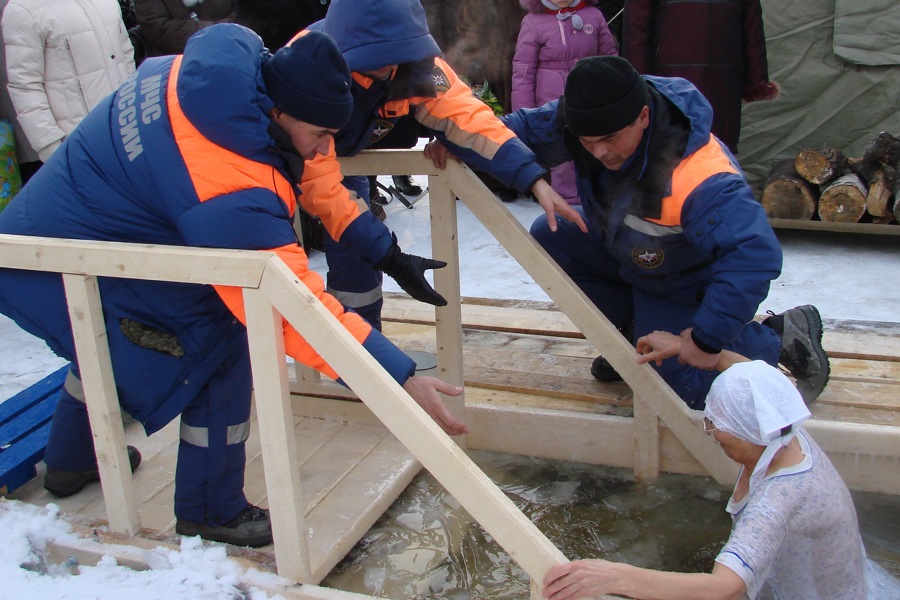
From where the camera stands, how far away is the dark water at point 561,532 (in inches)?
99.0

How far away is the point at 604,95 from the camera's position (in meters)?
2.58

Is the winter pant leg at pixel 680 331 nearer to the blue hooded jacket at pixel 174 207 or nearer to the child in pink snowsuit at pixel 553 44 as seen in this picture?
the blue hooded jacket at pixel 174 207

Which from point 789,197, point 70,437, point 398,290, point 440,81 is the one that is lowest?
point 398,290

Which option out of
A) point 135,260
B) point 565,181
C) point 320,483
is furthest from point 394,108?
point 565,181

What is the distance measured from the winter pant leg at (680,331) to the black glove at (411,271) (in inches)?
33.0

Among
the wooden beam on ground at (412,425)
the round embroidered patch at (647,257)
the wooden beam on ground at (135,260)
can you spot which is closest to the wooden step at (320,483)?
the wooden beam on ground at (412,425)

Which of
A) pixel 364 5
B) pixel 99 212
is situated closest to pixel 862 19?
pixel 364 5

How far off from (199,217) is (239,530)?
99 centimetres

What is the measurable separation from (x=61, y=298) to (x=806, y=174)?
5162 mm

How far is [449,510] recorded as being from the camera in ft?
9.41

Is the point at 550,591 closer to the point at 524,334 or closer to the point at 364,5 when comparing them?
the point at 364,5

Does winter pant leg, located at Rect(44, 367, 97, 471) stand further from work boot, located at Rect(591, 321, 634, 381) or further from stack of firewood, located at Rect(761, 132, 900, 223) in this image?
stack of firewood, located at Rect(761, 132, 900, 223)

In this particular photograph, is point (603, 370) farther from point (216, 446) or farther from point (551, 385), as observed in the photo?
point (216, 446)

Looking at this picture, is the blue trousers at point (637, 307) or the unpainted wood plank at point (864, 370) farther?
the unpainted wood plank at point (864, 370)
